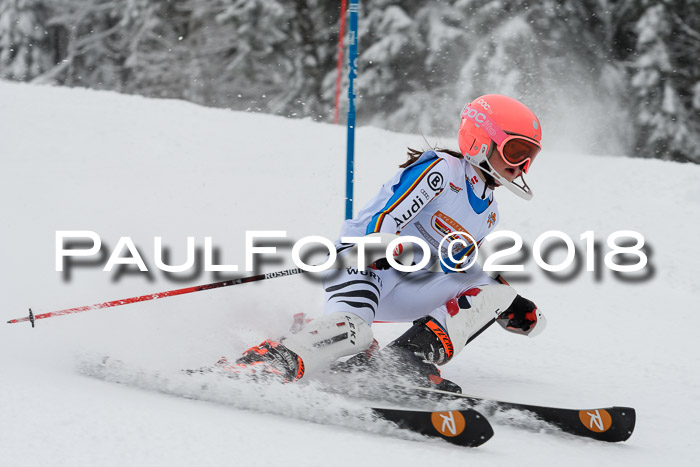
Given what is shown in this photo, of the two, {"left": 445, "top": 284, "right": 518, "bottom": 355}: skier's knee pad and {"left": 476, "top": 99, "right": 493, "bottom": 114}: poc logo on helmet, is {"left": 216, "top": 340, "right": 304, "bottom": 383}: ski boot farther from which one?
{"left": 476, "top": 99, "right": 493, "bottom": 114}: poc logo on helmet

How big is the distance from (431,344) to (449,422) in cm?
83

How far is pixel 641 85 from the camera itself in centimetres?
1544

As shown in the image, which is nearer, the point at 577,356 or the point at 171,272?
the point at 577,356

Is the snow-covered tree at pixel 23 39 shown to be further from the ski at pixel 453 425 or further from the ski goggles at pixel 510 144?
the ski at pixel 453 425

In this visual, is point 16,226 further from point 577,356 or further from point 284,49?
point 284,49

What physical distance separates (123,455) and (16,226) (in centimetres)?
450

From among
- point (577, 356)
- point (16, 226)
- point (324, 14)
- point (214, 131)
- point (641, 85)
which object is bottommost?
point (577, 356)

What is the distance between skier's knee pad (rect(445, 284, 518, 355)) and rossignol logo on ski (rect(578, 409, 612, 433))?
2.32 ft

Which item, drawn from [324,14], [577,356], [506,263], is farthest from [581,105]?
[577,356]

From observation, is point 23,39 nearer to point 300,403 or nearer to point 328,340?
point 328,340

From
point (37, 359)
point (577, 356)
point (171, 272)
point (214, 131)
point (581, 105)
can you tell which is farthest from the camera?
point (581, 105)

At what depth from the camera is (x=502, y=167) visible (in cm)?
358

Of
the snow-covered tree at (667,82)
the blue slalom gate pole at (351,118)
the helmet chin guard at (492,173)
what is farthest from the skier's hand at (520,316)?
the snow-covered tree at (667,82)

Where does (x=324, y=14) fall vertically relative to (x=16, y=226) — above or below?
above
